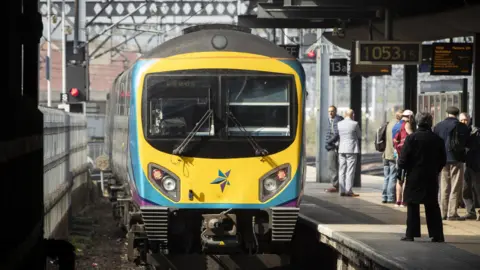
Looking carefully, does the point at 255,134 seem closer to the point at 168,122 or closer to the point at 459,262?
the point at 168,122

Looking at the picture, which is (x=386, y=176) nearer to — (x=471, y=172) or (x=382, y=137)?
(x=382, y=137)

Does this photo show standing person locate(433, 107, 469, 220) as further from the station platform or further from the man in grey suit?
the man in grey suit

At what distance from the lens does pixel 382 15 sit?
19703 millimetres

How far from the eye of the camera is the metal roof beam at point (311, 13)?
19.5 meters

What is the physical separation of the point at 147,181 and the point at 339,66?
14.9 metres

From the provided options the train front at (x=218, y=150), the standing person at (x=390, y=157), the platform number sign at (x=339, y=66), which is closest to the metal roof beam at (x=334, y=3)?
the standing person at (x=390, y=157)

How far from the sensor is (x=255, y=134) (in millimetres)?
12344

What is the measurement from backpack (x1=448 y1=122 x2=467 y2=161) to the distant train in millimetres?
3763

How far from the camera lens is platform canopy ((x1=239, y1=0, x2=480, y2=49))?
55.8 feet

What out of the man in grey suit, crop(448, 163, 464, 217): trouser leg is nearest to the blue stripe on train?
crop(448, 163, 464, 217): trouser leg

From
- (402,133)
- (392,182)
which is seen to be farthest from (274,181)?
(392,182)

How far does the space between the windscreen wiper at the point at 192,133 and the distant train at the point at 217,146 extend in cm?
1

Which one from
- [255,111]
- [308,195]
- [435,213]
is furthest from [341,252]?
[308,195]

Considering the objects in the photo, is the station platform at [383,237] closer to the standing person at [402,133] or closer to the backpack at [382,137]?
the standing person at [402,133]
